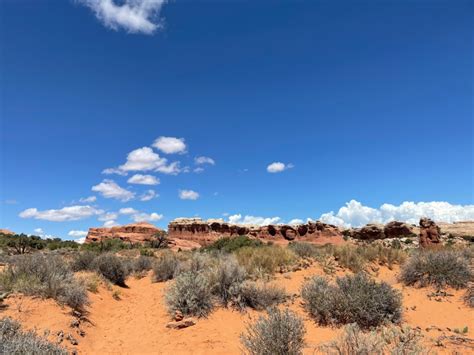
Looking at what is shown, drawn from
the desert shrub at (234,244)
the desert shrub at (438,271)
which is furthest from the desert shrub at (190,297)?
the desert shrub at (234,244)

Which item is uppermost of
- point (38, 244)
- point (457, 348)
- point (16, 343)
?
point (38, 244)

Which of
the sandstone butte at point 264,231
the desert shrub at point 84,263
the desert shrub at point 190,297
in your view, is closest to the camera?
the desert shrub at point 190,297

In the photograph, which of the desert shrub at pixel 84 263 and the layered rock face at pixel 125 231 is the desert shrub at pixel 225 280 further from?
the layered rock face at pixel 125 231

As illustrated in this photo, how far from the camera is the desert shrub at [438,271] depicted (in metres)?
10.4

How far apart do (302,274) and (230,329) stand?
→ 18.9ft

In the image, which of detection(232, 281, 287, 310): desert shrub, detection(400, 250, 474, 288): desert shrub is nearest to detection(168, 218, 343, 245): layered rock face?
detection(400, 250, 474, 288): desert shrub

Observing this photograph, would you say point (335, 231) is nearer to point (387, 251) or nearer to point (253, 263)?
point (387, 251)

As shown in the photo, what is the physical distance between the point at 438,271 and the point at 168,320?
8.47m

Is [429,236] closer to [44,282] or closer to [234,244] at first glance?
[234,244]

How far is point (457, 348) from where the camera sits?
18.9 feet

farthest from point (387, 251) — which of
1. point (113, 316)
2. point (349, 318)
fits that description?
point (113, 316)

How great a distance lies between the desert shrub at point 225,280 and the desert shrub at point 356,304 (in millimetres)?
2117

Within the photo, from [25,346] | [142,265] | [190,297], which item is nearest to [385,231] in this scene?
[142,265]

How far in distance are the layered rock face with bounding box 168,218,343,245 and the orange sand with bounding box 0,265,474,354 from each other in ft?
139
